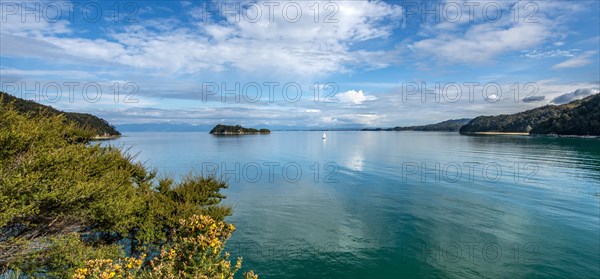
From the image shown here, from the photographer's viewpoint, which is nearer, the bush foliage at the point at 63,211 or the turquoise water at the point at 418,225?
the bush foliage at the point at 63,211

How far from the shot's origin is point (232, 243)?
2586 centimetres

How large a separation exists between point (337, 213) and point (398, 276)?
14525 mm

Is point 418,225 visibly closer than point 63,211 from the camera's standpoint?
No

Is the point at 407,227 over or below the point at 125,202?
below

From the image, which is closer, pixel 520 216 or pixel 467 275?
pixel 467 275

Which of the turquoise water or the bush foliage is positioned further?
the turquoise water

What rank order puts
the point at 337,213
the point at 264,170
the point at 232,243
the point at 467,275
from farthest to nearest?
1. the point at 264,170
2. the point at 337,213
3. the point at 232,243
4. the point at 467,275

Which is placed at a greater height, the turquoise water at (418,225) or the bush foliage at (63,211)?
the bush foliage at (63,211)

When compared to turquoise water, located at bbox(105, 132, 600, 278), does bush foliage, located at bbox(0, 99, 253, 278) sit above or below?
above

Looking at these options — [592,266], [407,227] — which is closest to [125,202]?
[407,227]

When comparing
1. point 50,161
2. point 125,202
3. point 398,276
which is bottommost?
point 398,276

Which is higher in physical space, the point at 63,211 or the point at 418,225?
the point at 63,211

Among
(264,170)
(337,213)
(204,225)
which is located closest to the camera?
(204,225)

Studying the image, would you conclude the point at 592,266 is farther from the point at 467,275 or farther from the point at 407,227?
the point at 407,227
